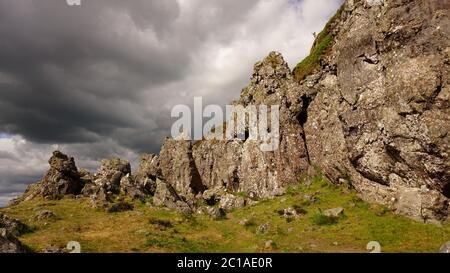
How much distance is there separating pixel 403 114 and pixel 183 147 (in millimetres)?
65800

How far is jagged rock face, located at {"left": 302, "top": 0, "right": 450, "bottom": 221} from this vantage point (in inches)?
1409

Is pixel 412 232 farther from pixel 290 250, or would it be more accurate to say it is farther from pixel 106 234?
pixel 106 234

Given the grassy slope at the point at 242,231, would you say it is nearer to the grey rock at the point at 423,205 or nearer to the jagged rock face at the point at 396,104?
the grey rock at the point at 423,205

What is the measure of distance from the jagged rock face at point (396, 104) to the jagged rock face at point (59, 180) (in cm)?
4814

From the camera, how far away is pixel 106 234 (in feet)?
125

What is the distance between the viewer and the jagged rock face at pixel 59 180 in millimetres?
64875

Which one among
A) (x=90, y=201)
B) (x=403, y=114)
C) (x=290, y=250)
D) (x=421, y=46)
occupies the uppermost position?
(x=421, y=46)

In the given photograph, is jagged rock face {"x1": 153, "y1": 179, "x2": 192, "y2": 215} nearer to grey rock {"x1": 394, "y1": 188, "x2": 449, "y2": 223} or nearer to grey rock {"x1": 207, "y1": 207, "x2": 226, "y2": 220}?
grey rock {"x1": 207, "y1": 207, "x2": 226, "y2": 220}

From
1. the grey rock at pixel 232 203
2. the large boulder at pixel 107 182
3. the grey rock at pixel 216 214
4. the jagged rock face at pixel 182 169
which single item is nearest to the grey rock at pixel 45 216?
the large boulder at pixel 107 182

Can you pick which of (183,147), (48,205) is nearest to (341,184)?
(48,205)

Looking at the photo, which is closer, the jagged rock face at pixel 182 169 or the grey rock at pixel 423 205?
the grey rock at pixel 423 205

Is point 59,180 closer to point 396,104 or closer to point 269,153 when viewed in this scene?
point 269,153

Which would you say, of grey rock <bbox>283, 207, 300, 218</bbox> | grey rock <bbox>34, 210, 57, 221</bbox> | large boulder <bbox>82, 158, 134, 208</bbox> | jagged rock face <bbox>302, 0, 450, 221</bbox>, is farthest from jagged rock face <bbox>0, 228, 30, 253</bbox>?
jagged rock face <bbox>302, 0, 450, 221</bbox>

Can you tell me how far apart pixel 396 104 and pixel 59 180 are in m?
58.9
